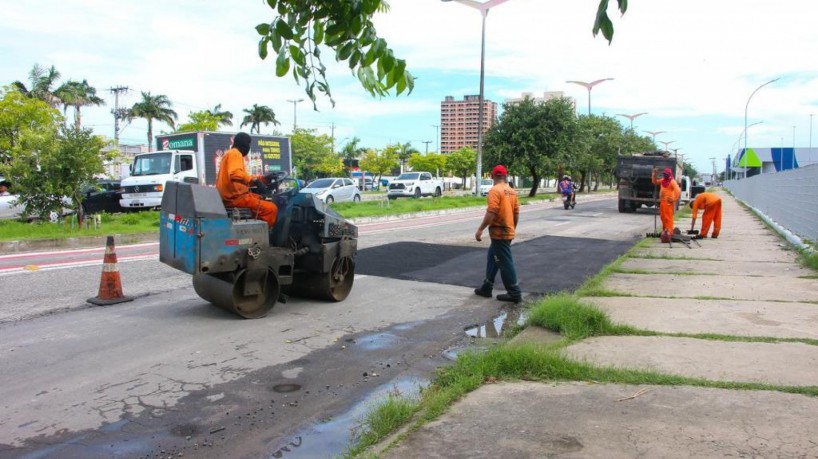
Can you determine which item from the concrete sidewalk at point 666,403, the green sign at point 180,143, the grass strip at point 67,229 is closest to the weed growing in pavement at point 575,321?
the concrete sidewalk at point 666,403

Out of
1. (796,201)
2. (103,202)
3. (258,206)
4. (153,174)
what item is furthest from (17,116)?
(796,201)

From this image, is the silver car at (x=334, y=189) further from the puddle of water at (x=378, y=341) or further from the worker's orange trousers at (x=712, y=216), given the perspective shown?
the puddle of water at (x=378, y=341)

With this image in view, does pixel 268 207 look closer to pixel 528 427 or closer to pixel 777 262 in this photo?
pixel 528 427

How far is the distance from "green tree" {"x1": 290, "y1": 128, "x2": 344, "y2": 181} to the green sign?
135 ft

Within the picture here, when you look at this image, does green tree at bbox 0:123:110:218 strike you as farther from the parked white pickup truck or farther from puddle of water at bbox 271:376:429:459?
the parked white pickup truck

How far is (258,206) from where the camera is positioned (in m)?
7.00

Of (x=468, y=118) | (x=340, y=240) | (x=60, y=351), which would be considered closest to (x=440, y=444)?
(x=60, y=351)

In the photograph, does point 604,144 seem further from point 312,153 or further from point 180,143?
point 180,143

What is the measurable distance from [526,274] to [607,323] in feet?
14.0

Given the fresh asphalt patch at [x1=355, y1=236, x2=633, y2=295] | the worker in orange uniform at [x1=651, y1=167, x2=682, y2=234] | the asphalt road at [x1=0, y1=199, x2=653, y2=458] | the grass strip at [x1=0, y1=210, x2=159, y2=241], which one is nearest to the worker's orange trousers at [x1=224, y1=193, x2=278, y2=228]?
the asphalt road at [x1=0, y1=199, x2=653, y2=458]

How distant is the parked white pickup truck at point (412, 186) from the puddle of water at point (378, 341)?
33966mm

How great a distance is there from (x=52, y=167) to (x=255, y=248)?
11328 millimetres

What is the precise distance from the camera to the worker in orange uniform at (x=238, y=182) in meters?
6.67

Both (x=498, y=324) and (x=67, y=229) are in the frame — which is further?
(x=67, y=229)
